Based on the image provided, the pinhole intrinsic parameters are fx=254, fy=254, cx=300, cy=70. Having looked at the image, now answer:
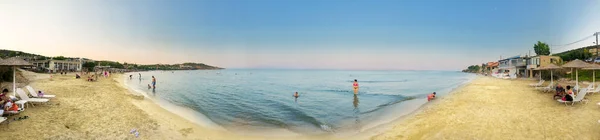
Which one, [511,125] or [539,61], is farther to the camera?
[539,61]

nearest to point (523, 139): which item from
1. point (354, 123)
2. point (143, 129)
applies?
point (354, 123)

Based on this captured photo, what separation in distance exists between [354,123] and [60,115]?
39.9ft

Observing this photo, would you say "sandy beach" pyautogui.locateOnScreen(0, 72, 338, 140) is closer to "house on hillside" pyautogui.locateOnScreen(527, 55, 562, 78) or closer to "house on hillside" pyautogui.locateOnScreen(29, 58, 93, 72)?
"house on hillside" pyautogui.locateOnScreen(527, 55, 562, 78)

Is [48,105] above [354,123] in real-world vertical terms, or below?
above

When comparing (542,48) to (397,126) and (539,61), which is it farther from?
(397,126)

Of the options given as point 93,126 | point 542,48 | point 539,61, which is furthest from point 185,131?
point 542,48

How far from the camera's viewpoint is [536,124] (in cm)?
865

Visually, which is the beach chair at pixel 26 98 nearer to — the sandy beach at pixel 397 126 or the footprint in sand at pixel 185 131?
the sandy beach at pixel 397 126

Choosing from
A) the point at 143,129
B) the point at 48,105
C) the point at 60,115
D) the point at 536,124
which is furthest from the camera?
the point at 48,105

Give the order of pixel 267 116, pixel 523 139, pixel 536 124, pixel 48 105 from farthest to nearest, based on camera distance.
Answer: pixel 267 116, pixel 48 105, pixel 536 124, pixel 523 139

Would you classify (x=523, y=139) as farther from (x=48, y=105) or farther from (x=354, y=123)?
(x=48, y=105)

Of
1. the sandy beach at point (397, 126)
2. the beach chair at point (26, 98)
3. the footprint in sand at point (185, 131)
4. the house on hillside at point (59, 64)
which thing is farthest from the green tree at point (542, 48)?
the house on hillside at point (59, 64)

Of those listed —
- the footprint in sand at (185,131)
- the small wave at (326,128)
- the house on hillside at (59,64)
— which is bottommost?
the small wave at (326,128)

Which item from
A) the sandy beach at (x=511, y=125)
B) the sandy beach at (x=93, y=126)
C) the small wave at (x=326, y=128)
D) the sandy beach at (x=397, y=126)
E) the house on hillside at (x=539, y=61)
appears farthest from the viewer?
the house on hillside at (x=539, y=61)
